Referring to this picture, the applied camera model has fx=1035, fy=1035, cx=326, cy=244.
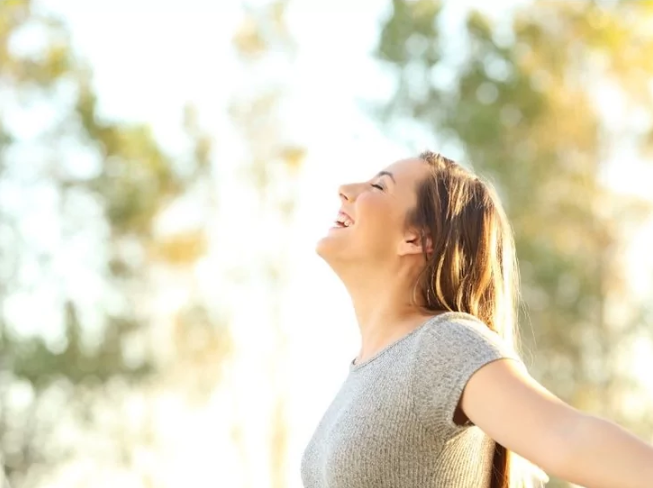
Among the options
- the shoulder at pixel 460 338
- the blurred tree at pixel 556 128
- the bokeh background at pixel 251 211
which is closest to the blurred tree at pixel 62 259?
the bokeh background at pixel 251 211

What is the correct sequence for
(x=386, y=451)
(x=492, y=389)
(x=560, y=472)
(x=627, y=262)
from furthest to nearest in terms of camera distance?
(x=627, y=262) < (x=386, y=451) < (x=492, y=389) < (x=560, y=472)

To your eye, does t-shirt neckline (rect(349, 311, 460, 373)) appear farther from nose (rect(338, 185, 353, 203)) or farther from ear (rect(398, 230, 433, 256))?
nose (rect(338, 185, 353, 203))

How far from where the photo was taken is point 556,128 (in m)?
11.2

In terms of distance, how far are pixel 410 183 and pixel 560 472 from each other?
2.25ft

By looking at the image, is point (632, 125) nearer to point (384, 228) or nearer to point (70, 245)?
point (70, 245)

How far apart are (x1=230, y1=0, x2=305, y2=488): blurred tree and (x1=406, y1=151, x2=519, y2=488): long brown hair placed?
10093mm

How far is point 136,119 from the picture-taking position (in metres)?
12.1

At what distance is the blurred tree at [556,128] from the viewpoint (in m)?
10.6

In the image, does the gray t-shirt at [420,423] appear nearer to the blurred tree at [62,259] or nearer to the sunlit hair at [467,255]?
the sunlit hair at [467,255]

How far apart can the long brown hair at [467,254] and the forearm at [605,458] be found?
47cm

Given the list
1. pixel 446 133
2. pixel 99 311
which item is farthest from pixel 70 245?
pixel 446 133

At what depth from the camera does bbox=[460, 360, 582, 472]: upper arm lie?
1.18 metres

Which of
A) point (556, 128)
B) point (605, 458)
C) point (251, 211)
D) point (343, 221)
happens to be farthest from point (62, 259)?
point (605, 458)

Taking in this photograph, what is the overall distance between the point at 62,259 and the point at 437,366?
1029 centimetres
